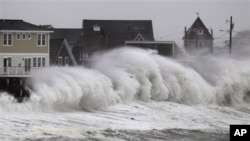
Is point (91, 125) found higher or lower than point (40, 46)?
lower

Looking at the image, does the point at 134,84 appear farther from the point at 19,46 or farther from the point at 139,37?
the point at 139,37

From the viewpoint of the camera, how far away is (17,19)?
3478cm

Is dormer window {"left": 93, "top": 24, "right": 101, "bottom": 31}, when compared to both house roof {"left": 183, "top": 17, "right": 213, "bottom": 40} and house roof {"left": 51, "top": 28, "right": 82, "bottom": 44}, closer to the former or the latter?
house roof {"left": 51, "top": 28, "right": 82, "bottom": 44}

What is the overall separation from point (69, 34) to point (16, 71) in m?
11.2

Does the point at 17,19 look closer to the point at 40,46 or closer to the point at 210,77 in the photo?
the point at 40,46

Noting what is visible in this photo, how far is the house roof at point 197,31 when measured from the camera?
42.9 meters

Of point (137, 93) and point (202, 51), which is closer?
point (137, 93)

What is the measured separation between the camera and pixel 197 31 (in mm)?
43156

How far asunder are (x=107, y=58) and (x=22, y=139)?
12567mm

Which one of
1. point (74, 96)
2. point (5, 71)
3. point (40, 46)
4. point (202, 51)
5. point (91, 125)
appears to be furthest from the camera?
point (202, 51)

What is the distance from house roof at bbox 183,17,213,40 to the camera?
1688 inches

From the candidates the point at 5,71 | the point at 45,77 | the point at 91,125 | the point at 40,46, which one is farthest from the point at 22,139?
the point at 40,46

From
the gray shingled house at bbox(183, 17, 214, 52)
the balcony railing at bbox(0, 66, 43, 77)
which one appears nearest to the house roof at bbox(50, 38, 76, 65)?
the balcony railing at bbox(0, 66, 43, 77)

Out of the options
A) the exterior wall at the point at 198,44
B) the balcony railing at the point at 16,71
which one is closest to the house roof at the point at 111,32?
the exterior wall at the point at 198,44
